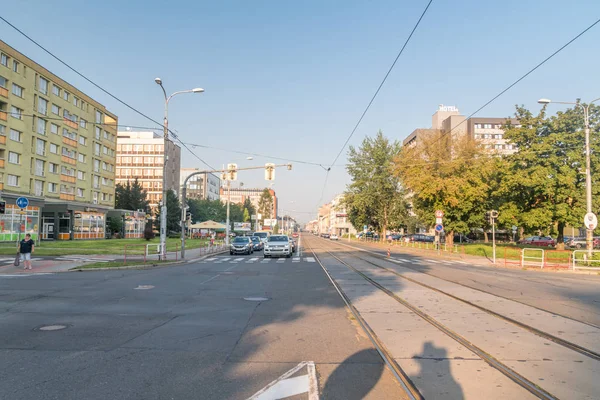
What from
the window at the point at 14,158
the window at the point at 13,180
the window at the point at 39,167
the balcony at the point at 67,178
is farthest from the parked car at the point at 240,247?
the balcony at the point at 67,178

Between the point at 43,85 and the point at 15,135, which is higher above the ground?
the point at 43,85

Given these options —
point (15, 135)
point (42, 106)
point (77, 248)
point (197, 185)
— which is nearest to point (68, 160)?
point (42, 106)

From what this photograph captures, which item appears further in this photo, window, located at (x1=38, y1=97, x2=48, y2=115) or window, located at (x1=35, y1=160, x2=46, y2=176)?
window, located at (x1=35, y1=160, x2=46, y2=176)

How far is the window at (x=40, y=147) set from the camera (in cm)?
5019

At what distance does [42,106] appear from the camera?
50.6 metres

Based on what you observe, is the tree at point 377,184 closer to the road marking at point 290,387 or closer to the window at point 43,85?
the window at point 43,85

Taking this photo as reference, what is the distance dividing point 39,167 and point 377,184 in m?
45.0

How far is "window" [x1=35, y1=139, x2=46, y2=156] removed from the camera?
50188 mm

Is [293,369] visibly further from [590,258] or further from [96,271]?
[590,258]

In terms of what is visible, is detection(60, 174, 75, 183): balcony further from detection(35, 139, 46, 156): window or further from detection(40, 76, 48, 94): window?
detection(40, 76, 48, 94): window

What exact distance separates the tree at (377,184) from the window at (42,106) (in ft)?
135

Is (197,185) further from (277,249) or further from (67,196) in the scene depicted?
(277,249)

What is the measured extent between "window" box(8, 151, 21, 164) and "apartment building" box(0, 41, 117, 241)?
0.01m

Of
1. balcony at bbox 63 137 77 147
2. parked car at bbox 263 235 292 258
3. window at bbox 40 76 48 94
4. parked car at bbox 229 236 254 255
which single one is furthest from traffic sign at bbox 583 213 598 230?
balcony at bbox 63 137 77 147
